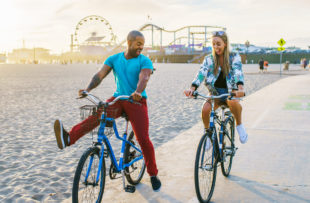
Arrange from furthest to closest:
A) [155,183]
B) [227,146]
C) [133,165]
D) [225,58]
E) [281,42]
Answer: [281,42] → [227,146] → [133,165] → [225,58] → [155,183]

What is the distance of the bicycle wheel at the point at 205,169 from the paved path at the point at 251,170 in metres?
0.18

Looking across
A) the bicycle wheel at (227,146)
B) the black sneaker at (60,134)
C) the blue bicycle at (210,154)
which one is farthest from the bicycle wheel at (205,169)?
the black sneaker at (60,134)

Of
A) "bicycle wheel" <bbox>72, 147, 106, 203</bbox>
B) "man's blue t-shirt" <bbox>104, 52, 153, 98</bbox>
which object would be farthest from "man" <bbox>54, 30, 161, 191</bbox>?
"bicycle wheel" <bbox>72, 147, 106, 203</bbox>

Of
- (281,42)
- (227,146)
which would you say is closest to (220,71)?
(227,146)

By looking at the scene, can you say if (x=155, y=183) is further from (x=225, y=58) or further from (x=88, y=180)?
(x=225, y=58)

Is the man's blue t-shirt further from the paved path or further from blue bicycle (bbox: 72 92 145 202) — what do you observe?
the paved path

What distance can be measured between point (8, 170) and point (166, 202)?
2.50 meters

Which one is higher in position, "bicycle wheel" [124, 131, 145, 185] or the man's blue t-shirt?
the man's blue t-shirt

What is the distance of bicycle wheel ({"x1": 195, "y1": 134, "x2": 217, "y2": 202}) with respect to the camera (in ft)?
10.5

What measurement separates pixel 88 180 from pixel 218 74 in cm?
179

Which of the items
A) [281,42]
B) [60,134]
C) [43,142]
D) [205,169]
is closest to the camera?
[60,134]

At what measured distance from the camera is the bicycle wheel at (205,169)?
10.5 ft

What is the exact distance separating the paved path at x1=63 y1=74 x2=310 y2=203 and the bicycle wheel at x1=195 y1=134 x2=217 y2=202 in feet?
0.57

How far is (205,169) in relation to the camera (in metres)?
3.37
